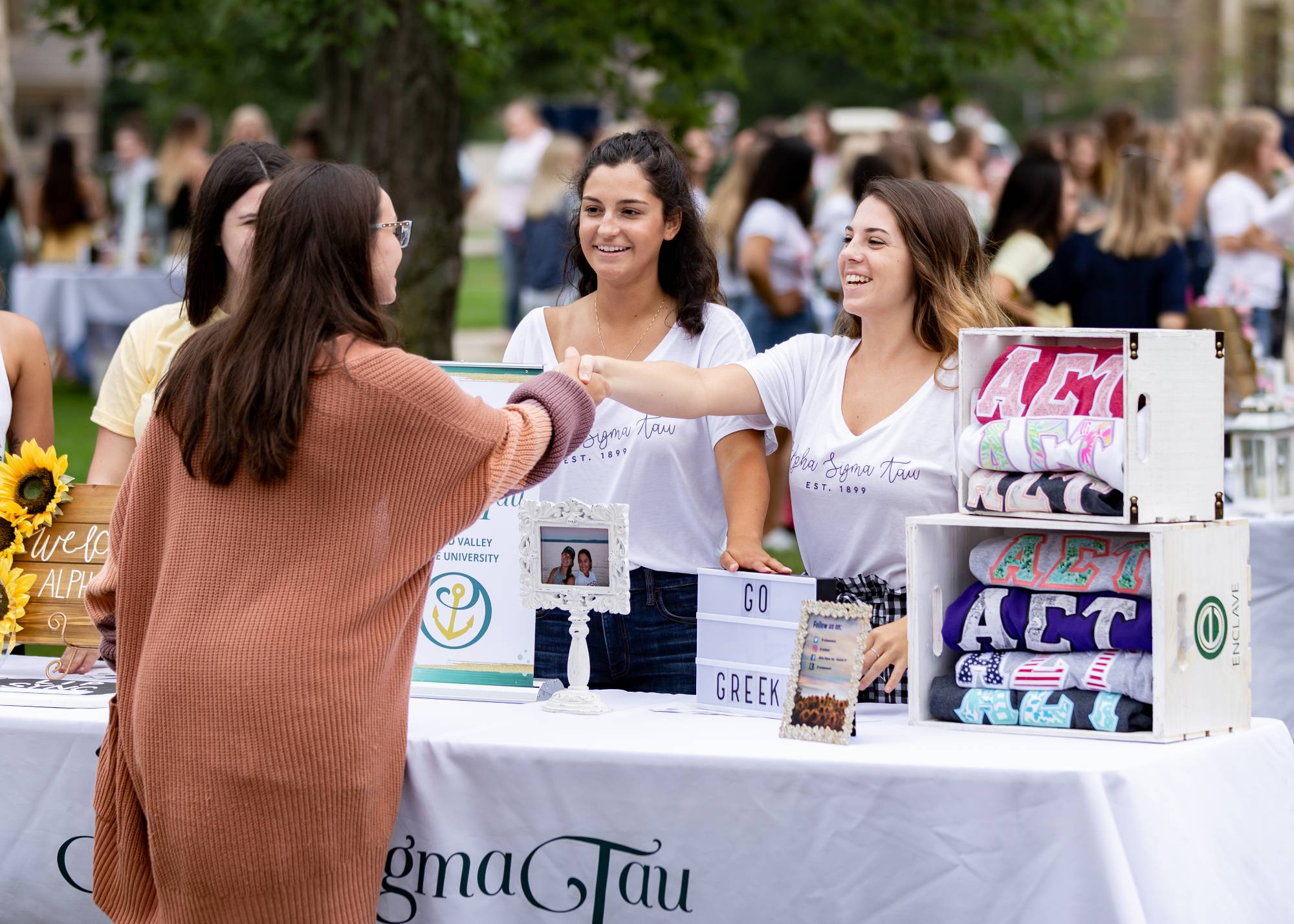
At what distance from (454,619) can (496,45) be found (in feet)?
10.8

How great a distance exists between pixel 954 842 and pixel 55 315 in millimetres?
9981

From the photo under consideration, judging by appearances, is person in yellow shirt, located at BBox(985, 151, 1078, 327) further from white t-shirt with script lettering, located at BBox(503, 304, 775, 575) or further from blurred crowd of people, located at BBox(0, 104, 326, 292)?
blurred crowd of people, located at BBox(0, 104, 326, 292)

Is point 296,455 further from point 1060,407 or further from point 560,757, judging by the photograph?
point 1060,407

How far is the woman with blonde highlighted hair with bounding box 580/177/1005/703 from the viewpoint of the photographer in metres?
Result: 2.92

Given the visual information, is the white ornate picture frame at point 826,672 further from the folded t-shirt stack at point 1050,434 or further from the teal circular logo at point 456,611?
the teal circular logo at point 456,611

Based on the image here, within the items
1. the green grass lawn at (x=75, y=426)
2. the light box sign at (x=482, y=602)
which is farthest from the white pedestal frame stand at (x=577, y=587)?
the green grass lawn at (x=75, y=426)

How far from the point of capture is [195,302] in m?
3.33

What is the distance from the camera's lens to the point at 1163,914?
7.89ft

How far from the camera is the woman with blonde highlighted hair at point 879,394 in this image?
9.59ft

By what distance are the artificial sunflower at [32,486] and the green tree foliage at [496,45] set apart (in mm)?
2723

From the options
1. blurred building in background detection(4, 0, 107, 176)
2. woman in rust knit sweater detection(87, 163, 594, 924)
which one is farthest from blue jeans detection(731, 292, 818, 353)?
blurred building in background detection(4, 0, 107, 176)

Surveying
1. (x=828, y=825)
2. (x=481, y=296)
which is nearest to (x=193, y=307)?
(x=828, y=825)

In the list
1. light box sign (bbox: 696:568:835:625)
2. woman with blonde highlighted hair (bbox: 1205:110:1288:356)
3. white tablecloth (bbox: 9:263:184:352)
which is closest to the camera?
light box sign (bbox: 696:568:835:625)

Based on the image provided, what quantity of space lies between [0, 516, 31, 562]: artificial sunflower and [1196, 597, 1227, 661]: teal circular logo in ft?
7.18
